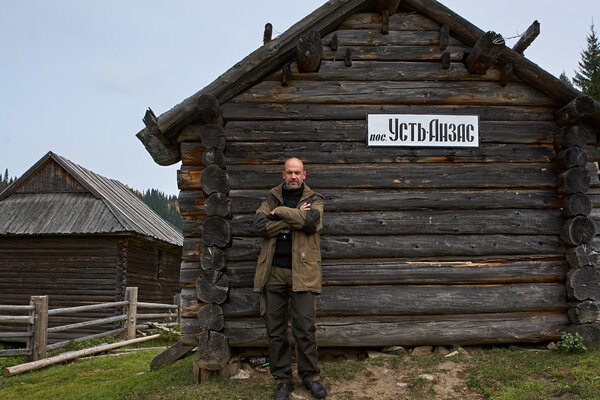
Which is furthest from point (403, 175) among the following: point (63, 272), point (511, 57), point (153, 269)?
point (153, 269)

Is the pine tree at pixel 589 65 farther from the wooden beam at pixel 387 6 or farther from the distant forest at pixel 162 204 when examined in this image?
the distant forest at pixel 162 204

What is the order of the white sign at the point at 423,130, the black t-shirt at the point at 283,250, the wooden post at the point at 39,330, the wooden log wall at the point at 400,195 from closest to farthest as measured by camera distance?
the black t-shirt at the point at 283,250, the wooden log wall at the point at 400,195, the white sign at the point at 423,130, the wooden post at the point at 39,330

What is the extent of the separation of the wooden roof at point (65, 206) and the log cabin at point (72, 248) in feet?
0.10

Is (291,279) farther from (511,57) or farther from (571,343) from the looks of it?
(511,57)

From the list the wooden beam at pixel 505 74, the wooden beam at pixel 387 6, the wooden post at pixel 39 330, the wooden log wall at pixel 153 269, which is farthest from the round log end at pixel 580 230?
the wooden log wall at pixel 153 269

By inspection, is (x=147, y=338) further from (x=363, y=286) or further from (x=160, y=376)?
(x=363, y=286)

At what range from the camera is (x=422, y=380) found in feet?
17.5

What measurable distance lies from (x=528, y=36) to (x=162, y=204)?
247ft

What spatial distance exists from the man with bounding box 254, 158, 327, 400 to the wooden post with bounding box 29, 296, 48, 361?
6768mm

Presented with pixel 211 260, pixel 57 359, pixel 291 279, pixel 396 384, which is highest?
pixel 211 260

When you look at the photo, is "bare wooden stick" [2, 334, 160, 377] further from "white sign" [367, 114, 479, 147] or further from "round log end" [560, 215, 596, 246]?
"round log end" [560, 215, 596, 246]

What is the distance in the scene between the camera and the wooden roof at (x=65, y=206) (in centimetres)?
1538

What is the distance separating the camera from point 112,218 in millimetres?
15633

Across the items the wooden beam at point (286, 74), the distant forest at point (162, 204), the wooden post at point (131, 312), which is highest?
the distant forest at point (162, 204)
